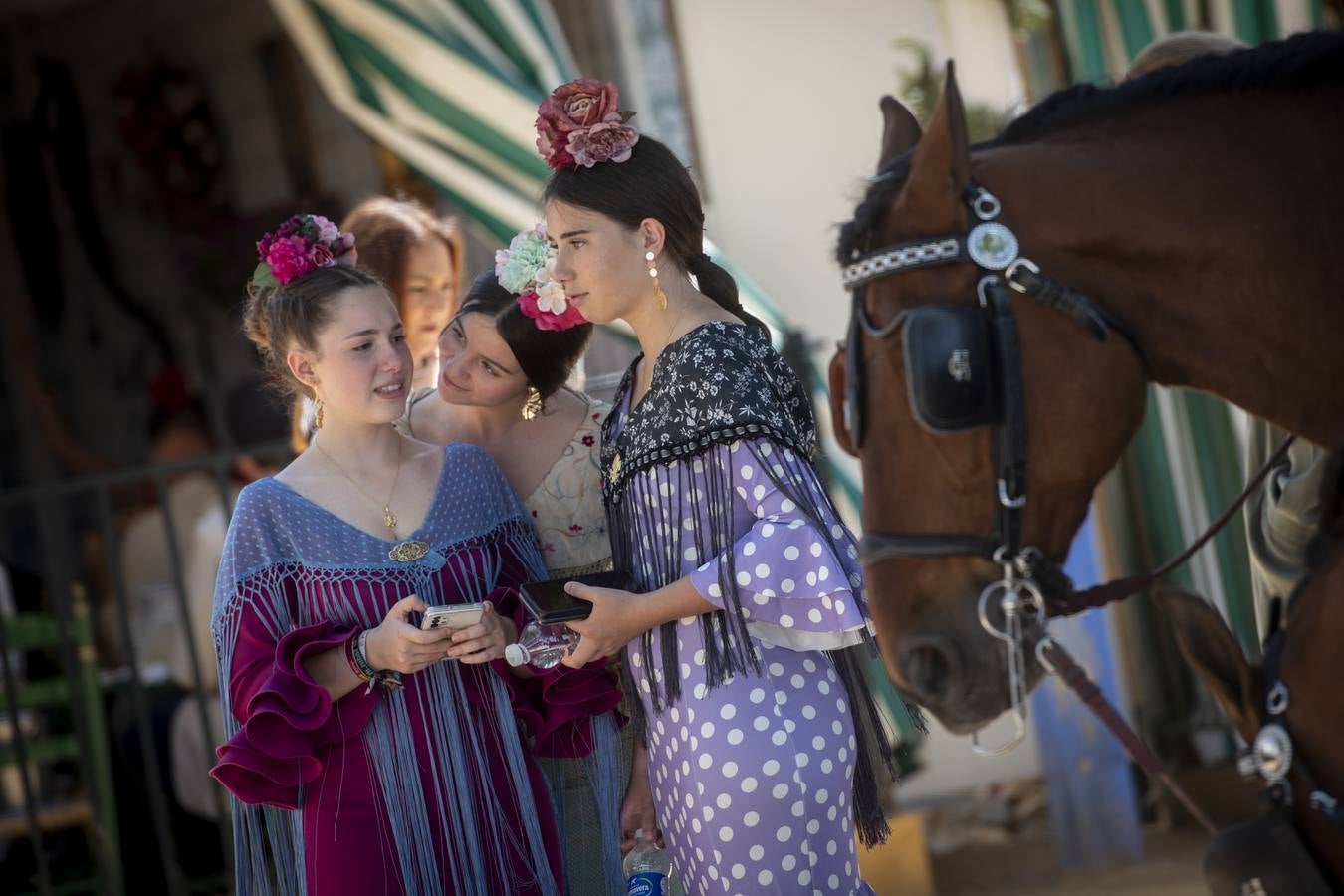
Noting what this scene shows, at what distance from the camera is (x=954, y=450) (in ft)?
4.52

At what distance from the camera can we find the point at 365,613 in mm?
2166

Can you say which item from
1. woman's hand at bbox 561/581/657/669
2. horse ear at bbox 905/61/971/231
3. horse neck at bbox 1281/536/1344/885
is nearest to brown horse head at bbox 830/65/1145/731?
horse ear at bbox 905/61/971/231

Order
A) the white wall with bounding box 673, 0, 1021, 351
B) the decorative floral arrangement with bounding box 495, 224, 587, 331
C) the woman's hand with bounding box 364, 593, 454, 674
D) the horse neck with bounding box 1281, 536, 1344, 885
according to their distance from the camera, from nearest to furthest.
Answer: the horse neck with bounding box 1281, 536, 1344, 885 < the woman's hand with bounding box 364, 593, 454, 674 < the decorative floral arrangement with bounding box 495, 224, 587, 331 < the white wall with bounding box 673, 0, 1021, 351

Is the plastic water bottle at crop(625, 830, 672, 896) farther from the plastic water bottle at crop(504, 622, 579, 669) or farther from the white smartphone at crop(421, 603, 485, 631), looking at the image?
the white smartphone at crop(421, 603, 485, 631)

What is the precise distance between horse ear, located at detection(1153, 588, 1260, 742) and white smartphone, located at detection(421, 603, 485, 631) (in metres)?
1.02

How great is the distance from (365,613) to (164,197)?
4.59 metres

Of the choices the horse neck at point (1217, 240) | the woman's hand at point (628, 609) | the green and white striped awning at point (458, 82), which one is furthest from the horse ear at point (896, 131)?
the green and white striped awning at point (458, 82)

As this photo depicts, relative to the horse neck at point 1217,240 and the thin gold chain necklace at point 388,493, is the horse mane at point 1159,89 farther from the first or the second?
the thin gold chain necklace at point 388,493

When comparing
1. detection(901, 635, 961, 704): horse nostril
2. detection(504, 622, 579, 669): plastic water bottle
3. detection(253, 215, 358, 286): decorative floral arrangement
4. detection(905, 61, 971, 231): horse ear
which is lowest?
detection(901, 635, 961, 704): horse nostril

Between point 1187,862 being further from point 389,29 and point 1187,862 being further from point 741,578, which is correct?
point 389,29

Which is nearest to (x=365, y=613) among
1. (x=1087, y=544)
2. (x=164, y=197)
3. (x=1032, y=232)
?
(x=1032, y=232)

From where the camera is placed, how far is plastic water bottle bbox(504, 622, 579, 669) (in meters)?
2.05

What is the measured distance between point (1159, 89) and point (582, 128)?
0.96 meters

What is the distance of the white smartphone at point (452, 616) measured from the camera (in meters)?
2.00
